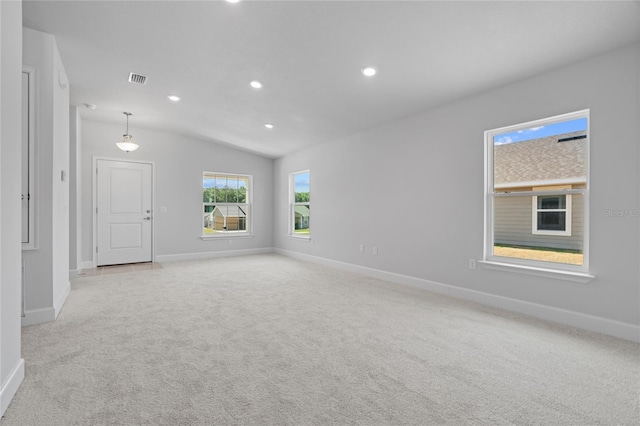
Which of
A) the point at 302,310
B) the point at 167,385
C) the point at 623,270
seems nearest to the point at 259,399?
the point at 167,385

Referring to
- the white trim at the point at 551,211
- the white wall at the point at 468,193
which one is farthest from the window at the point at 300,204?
the white trim at the point at 551,211

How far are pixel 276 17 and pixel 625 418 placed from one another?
3.49 m

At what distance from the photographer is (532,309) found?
3.11 metres

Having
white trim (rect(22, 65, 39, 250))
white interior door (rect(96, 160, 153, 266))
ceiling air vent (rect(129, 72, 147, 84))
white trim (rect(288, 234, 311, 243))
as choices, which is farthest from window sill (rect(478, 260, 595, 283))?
white interior door (rect(96, 160, 153, 266))

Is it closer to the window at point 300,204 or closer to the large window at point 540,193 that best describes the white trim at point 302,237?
the window at point 300,204

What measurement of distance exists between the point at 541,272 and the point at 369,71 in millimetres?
2692

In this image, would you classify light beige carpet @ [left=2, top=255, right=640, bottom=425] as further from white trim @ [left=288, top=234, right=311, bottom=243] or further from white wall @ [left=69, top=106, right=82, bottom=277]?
white trim @ [left=288, top=234, right=311, bottom=243]

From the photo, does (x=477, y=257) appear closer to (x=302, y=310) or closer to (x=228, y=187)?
(x=302, y=310)

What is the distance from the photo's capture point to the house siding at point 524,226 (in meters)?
2.96

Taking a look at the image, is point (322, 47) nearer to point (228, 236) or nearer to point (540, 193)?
point (540, 193)

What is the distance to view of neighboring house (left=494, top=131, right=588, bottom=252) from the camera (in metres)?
2.97

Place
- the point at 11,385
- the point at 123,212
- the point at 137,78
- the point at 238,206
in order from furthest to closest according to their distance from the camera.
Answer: the point at 238,206, the point at 123,212, the point at 137,78, the point at 11,385

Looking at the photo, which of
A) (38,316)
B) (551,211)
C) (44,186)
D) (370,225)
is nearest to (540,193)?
(551,211)

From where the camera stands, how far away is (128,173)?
20.4 feet
